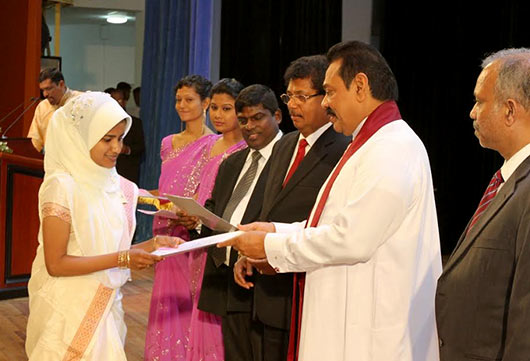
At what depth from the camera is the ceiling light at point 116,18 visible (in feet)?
37.4

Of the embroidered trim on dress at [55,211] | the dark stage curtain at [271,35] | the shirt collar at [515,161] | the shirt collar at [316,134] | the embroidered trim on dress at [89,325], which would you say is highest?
the dark stage curtain at [271,35]

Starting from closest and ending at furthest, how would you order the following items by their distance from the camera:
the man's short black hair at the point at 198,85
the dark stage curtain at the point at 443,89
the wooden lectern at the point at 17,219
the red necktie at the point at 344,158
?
the red necktie at the point at 344,158 < the man's short black hair at the point at 198,85 < the wooden lectern at the point at 17,219 < the dark stage curtain at the point at 443,89

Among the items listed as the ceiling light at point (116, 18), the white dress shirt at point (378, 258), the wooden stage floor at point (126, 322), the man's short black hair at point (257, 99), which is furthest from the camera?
the ceiling light at point (116, 18)

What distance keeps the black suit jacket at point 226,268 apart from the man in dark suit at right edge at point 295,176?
22 centimetres

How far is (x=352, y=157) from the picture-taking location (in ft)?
7.39

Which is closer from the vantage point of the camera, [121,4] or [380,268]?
[380,268]

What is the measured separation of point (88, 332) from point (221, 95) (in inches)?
60.6

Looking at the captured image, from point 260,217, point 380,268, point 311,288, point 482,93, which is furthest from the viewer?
point 260,217

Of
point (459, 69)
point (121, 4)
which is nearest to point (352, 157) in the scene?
point (459, 69)

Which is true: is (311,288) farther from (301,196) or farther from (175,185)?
(175,185)

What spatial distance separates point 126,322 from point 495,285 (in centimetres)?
387

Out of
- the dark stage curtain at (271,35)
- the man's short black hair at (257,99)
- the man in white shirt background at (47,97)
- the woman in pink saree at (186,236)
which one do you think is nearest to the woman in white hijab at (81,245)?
the man's short black hair at (257,99)

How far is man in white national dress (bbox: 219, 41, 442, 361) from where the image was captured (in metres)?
2.10

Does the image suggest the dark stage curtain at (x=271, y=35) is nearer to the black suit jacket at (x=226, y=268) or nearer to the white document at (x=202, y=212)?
the black suit jacket at (x=226, y=268)
